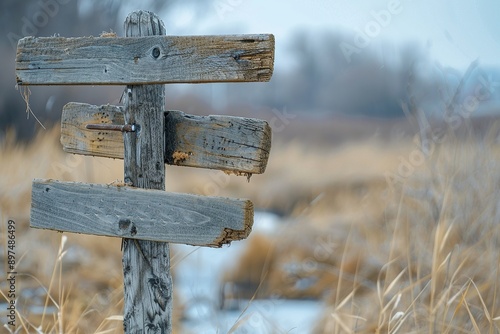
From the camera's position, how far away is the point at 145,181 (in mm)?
1747

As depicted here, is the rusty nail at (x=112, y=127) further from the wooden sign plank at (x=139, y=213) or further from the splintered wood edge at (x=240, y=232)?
the splintered wood edge at (x=240, y=232)

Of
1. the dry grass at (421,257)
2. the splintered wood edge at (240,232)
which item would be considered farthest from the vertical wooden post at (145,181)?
the dry grass at (421,257)

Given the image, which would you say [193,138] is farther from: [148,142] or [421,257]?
[421,257]

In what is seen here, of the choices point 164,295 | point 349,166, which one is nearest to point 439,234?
point 164,295

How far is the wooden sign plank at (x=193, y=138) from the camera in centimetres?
160

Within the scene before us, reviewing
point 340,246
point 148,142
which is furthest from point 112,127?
point 340,246

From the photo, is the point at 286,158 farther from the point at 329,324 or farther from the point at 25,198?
the point at 329,324

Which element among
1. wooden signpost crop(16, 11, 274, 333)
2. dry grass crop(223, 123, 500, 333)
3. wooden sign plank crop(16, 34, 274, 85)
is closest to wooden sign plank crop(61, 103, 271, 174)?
wooden signpost crop(16, 11, 274, 333)

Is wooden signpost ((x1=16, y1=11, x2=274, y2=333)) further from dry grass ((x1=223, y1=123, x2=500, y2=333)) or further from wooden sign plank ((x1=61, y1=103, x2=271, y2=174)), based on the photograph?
dry grass ((x1=223, y1=123, x2=500, y2=333))

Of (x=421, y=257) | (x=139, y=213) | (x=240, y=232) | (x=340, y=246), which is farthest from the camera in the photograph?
(x=340, y=246)

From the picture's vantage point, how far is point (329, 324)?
3.29m

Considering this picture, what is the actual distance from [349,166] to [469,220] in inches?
138

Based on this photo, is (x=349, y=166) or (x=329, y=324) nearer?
(x=329, y=324)

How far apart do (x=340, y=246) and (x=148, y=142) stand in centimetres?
338
